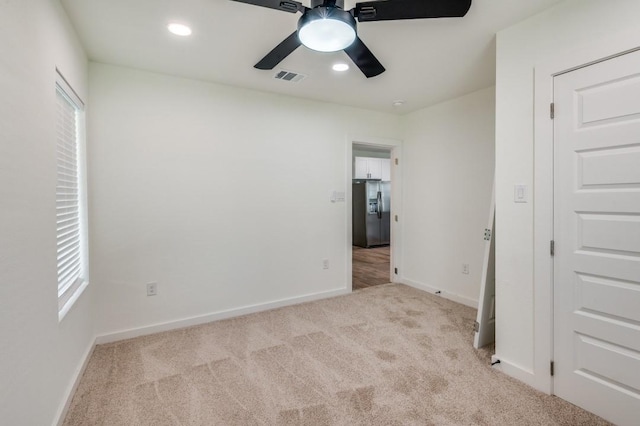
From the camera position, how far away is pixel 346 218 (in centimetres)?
396

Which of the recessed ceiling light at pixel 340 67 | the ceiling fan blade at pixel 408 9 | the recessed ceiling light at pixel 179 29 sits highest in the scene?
the recessed ceiling light at pixel 179 29

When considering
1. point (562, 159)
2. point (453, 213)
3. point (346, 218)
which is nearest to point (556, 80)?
point (562, 159)

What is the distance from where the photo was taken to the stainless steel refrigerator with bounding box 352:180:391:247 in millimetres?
7531

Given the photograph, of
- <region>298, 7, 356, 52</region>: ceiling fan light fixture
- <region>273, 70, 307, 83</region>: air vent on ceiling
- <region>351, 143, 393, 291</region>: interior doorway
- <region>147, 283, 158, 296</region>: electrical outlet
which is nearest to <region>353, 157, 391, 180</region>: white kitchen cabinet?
<region>351, 143, 393, 291</region>: interior doorway

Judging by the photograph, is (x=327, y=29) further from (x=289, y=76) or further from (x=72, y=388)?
(x=72, y=388)

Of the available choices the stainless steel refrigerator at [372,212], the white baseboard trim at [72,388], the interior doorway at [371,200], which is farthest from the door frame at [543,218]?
the stainless steel refrigerator at [372,212]

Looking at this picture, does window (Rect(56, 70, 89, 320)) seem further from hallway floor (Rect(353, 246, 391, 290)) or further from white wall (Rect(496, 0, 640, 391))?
hallway floor (Rect(353, 246, 391, 290))

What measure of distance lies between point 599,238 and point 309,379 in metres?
2.01

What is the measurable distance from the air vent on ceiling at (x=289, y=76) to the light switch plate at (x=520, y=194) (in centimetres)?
209

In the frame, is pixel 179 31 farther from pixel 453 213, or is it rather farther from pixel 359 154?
pixel 359 154

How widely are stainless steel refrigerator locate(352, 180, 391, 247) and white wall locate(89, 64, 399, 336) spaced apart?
3.65 meters

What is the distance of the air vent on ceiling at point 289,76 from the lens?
2.87m

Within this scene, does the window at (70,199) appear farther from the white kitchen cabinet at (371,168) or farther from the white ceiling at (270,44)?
the white kitchen cabinet at (371,168)

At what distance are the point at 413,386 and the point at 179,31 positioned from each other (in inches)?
116
